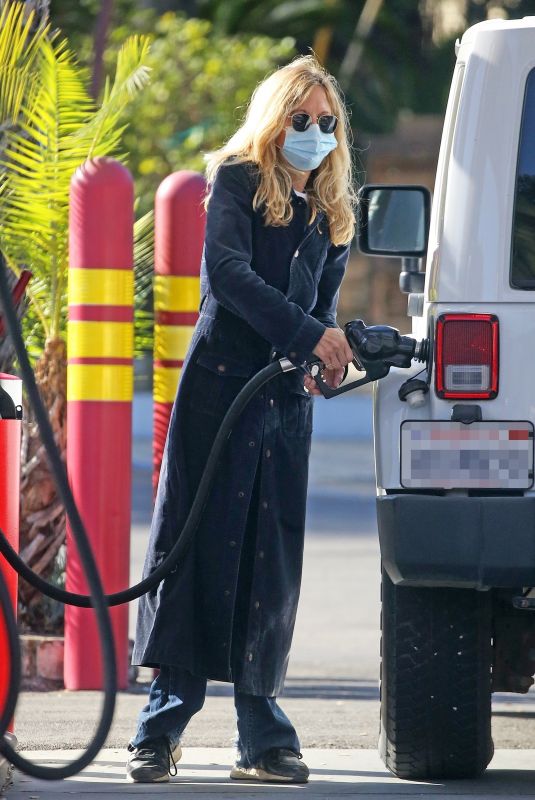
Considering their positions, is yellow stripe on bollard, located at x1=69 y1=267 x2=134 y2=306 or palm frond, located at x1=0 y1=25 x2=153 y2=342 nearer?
yellow stripe on bollard, located at x1=69 y1=267 x2=134 y2=306

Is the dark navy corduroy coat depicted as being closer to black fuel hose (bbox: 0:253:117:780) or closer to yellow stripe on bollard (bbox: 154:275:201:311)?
black fuel hose (bbox: 0:253:117:780)

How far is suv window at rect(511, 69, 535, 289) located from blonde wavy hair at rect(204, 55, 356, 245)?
578mm

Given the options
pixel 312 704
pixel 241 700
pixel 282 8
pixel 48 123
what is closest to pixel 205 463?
pixel 241 700

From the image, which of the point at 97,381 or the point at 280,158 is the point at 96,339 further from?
the point at 280,158

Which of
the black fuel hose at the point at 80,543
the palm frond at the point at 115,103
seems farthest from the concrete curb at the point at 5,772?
the palm frond at the point at 115,103

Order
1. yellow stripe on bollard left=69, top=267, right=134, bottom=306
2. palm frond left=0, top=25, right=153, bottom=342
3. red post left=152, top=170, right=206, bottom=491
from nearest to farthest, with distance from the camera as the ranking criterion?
yellow stripe on bollard left=69, top=267, right=134, bottom=306 → red post left=152, top=170, right=206, bottom=491 → palm frond left=0, top=25, right=153, bottom=342

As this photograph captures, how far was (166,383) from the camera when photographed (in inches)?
234

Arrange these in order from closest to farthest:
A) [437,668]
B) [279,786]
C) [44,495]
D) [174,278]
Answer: [437,668]
[279,786]
[174,278]
[44,495]

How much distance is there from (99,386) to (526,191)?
2240mm

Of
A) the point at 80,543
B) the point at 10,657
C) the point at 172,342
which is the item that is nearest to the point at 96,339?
the point at 172,342

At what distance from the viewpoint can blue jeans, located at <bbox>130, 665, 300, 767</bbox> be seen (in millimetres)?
4242

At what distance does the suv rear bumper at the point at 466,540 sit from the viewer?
3.74 metres

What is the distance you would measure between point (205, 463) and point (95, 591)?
1123 millimetres

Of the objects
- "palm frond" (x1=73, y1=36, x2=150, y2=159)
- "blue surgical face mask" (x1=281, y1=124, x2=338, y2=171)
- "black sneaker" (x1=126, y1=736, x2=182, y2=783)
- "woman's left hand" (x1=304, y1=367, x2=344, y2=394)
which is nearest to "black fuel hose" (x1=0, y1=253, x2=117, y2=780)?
"black sneaker" (x1=126, y1=736, x2=182, y2=783)
